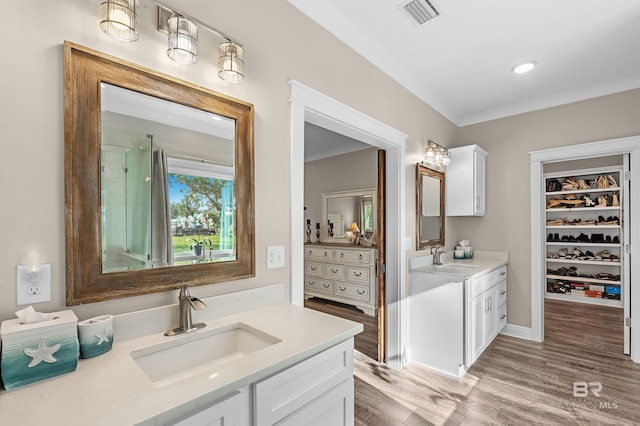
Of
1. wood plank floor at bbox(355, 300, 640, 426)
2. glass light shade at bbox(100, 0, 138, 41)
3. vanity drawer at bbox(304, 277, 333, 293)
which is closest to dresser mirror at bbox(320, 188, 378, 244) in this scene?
vanity drawer at bbox(304, 277, 333, 293)

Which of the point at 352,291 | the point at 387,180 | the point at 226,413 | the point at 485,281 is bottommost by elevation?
the point at 352,291

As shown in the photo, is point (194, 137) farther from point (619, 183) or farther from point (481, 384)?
point (619, 183)

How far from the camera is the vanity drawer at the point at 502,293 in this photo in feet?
11.3

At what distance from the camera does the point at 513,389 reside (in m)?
2.46

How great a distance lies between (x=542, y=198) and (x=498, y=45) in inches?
74.6

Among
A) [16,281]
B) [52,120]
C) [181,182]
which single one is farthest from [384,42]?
[16,281]

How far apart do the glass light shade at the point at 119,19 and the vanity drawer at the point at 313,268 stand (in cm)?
444

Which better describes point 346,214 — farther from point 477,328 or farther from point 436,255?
point 477,328

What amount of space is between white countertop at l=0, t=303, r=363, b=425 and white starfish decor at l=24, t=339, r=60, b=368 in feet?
0.18

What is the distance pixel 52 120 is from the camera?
1.02 meters

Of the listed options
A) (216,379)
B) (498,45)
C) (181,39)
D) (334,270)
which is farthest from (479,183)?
(216,379)

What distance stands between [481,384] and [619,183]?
4.77m

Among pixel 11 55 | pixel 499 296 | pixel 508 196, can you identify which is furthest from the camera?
pixel 508 196

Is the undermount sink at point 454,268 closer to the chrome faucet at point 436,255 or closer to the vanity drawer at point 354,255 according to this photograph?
the chrome faucet at point 436,255
